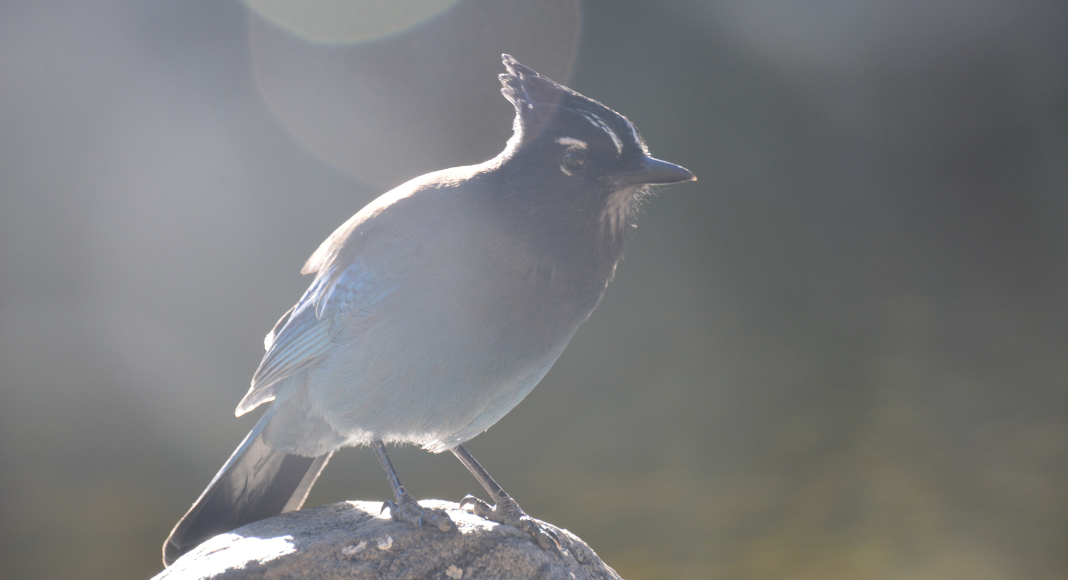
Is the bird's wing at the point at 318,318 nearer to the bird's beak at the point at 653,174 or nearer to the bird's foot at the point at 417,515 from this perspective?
the bird's foot at the point at 417,515

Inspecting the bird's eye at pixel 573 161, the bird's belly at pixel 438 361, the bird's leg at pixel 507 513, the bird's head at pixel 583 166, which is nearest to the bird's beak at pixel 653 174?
the bird's head at pixel 583 166

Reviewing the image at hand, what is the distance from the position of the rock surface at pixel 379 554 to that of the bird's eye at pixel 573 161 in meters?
1.11

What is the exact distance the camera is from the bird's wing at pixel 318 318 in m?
2.08

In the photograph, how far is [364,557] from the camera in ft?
5.94

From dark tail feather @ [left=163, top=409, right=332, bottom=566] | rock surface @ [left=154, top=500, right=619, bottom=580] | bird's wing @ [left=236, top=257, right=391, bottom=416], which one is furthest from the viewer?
dark tail feather @ [left=163, top=409, right=332, bottom=566]

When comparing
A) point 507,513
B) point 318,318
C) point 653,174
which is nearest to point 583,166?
point 653,174

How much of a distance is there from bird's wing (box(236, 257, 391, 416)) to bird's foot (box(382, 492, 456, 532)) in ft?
1.82

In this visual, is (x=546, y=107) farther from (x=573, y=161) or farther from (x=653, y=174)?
(x=653, y=174)

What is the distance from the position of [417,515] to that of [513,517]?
0.31m

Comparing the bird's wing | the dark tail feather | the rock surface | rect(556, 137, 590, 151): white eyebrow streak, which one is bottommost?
the dark tail feather

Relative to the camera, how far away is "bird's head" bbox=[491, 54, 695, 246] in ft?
6.45

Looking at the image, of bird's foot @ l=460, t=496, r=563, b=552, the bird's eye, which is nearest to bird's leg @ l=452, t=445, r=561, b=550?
bird's foot @ l=460, t=496, r=563, b=552

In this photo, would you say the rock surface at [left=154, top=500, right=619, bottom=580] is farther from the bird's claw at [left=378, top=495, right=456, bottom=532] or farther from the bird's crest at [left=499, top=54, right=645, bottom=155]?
the bird's crest at [left=499, top=54, right=645, bottom=155]

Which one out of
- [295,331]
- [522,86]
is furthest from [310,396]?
[522,86]
